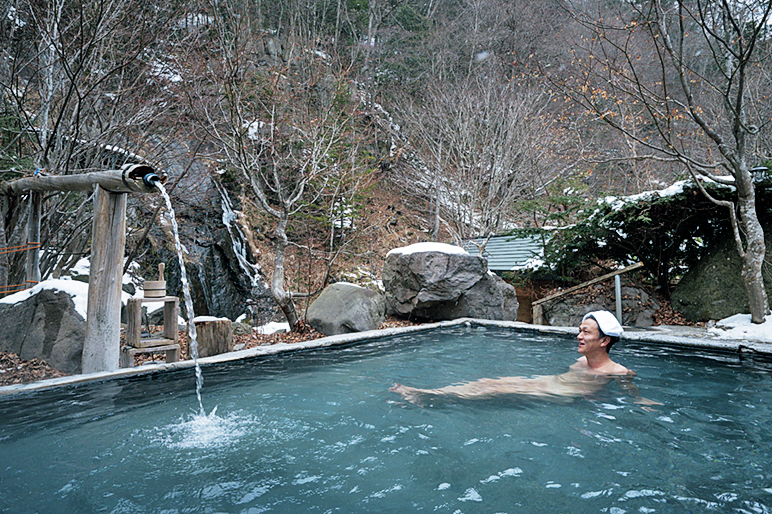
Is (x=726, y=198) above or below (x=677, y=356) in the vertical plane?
above

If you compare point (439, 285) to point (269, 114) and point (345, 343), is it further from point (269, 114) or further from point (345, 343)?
point (269, 114)

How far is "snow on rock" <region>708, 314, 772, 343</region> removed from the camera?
6.16 meters

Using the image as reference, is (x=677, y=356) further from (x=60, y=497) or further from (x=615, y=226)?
(x=60, y=497)

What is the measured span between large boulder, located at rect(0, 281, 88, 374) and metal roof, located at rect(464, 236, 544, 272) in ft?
30.6

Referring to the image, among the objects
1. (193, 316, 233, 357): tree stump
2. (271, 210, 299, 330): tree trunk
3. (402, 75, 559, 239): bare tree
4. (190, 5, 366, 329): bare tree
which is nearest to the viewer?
(193, 316, 233, 357): tree stump

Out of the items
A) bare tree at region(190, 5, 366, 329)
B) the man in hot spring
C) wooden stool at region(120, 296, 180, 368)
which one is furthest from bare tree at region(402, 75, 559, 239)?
wooden stool at region(120, 296, 180, 368)

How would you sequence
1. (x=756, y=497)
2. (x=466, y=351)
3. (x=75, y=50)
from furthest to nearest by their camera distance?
1. (x=466, y=351)
2. (x=75, y=50)
3. (x=756, y=497)

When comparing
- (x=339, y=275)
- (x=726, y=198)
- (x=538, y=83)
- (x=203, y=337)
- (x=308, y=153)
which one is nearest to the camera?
(x=203, y=337)

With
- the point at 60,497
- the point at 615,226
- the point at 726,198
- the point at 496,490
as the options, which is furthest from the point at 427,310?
the point at 60,497

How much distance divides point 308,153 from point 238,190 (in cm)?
548

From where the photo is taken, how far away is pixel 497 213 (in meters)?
14.3

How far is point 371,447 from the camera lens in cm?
295

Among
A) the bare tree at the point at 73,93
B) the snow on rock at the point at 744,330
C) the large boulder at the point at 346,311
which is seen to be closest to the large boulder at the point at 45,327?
the bare tree at the point at 73,93

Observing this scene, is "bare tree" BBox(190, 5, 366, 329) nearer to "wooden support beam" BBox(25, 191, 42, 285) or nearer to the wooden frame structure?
"wooden support beam" BBox(25, 191, 42, 285)
